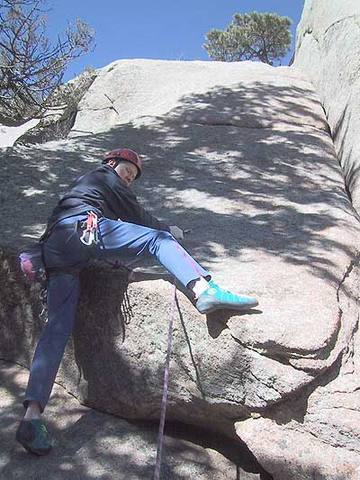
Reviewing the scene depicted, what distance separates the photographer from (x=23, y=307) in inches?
154

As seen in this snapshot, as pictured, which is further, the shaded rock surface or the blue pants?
the blue pants

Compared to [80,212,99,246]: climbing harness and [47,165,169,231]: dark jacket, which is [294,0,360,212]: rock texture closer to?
[47,165,169,231]: dark jacket

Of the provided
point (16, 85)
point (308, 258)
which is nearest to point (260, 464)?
point (308, 258)

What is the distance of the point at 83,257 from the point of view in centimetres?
340

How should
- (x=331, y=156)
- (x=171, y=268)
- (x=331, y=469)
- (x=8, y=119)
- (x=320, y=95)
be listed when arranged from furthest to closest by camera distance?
(x=8, y=119), (x=320, y=95), (x=331, y=156), (x=171, y=268), (x=331, y=469)

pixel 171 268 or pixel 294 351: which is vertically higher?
pixel 171 268

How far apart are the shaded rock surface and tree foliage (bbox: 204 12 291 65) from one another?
2641 centimetres

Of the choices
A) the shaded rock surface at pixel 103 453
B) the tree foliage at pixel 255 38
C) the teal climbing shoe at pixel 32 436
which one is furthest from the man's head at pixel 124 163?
the tree foliage at pixel 255 38

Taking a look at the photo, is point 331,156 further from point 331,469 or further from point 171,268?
point 331,469

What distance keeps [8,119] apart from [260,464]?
9328 mm

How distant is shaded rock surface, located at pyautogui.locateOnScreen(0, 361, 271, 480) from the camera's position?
3010 mm

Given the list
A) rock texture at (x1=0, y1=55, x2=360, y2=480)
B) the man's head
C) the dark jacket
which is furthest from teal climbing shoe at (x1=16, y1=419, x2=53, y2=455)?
the man's head

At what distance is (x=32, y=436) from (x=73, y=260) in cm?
105

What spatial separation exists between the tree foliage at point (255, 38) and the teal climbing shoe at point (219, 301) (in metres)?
26.3
